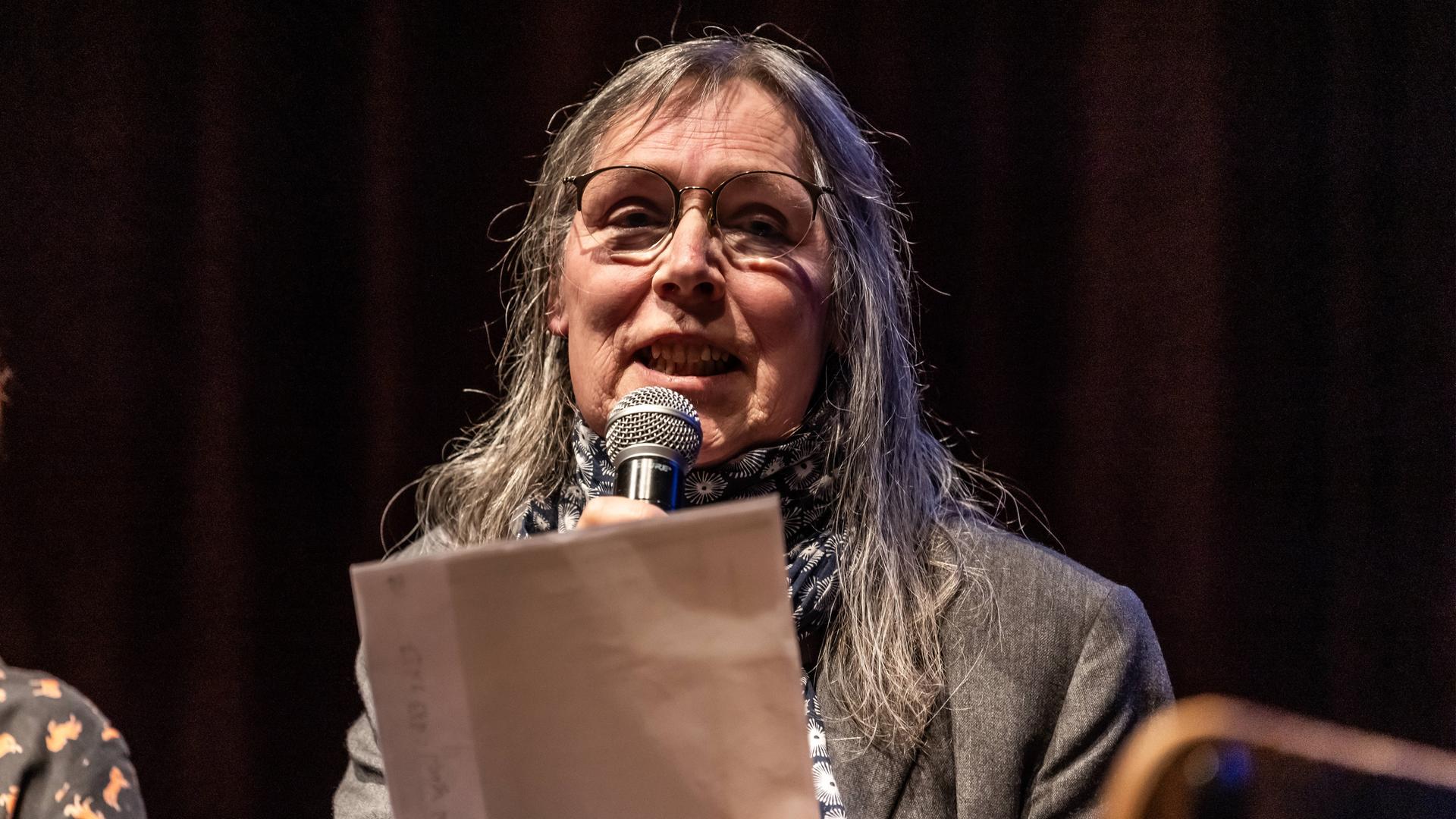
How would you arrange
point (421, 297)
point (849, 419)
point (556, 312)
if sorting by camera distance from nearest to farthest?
point (849, 419) < point (556, 312) < point (421, 297)

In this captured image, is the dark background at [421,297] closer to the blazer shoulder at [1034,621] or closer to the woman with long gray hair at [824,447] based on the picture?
the woman with long gray hair at [824,447]

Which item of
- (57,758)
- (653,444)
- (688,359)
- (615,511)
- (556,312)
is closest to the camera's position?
(615,511)

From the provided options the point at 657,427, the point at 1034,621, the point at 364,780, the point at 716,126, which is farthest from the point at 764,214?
the point at 364,780

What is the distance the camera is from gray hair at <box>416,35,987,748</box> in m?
1.30

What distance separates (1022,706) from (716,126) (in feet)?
2.58

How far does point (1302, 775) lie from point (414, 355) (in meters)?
1.68

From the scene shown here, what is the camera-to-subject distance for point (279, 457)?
1.86 metres

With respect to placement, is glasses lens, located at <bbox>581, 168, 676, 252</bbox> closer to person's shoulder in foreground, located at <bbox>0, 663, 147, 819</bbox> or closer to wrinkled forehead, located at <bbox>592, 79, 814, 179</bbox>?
wrinkled forehead, located at <bbox>592, 79, 814, 179</bbox>

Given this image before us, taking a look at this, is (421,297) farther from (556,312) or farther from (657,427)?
(657,427)

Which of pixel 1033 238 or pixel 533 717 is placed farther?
pixel 1033 238

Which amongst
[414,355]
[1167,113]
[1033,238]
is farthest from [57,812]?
[1167,113]

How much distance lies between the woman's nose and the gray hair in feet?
0.62

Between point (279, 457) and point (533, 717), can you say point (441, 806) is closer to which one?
point (533, 717)

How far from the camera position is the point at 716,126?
1381 mm
